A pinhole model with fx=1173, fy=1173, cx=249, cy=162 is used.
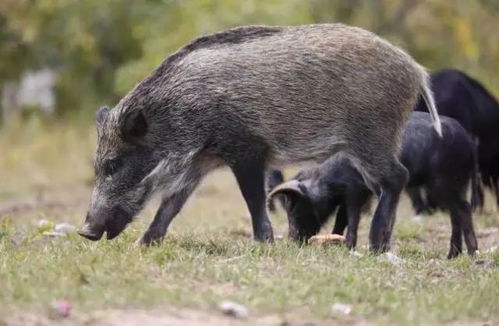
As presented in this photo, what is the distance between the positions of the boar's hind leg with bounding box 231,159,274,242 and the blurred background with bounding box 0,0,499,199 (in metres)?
9.31

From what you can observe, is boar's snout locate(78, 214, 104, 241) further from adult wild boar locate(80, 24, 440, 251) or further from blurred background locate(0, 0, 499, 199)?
blurred background locate(0, 0, 499, 199)

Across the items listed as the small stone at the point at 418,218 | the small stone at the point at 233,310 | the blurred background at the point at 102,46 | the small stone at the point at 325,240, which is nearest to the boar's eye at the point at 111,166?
the small stone at the point at 325,240

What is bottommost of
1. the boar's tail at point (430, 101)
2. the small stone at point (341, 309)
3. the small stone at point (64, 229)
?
the small stone at point (341, 309)

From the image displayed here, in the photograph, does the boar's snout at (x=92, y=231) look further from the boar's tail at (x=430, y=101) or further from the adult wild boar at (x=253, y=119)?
the boar's tail at (x=430, y=101)

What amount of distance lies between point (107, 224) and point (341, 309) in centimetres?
242

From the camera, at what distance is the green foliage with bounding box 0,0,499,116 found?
61.3 ft

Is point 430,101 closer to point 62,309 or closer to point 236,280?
point 236,280

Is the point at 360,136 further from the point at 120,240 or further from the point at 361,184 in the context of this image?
the point at 120,240

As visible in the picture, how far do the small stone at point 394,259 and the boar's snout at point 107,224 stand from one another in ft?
6.00

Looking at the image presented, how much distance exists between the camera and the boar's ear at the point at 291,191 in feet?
30.1

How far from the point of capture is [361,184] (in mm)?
9180

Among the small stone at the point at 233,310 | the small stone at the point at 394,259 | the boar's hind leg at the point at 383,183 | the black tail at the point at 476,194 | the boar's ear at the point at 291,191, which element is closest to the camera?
the small stone at the point at 233,310

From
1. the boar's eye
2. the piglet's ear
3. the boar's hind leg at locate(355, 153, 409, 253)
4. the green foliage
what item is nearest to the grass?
the boar's hind leg at locate(355, 153, 409, 253)

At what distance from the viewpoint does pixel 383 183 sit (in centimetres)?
856
